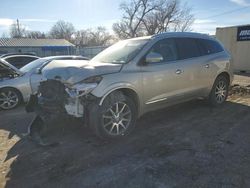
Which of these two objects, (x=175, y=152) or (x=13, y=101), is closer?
(x=175, y=152)

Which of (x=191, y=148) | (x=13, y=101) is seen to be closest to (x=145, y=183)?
(x=191, y=148)

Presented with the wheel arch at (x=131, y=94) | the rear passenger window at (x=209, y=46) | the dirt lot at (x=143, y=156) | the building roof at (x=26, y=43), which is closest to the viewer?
the dirt lot at (x=143, y=156)

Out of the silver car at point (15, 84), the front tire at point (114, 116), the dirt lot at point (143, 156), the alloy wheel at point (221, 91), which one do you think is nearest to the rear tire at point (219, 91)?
the alloy wheel at point (221, 91)

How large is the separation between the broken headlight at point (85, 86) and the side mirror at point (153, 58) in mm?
1087

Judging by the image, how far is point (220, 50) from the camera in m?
6.17

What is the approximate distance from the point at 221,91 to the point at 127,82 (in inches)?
126

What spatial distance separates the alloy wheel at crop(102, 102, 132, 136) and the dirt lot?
22 centimetres

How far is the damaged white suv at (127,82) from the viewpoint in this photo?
3.99 meters

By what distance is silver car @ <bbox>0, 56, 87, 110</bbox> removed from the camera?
6.79 meters

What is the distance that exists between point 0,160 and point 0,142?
0.84 meters

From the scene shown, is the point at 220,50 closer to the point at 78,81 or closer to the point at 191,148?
the point at 191,148

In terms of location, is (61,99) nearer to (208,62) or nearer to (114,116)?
(114,116)

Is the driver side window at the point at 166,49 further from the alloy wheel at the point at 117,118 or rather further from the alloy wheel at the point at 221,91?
the alloy wheel at the point at 221,91

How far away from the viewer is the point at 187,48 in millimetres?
5402
